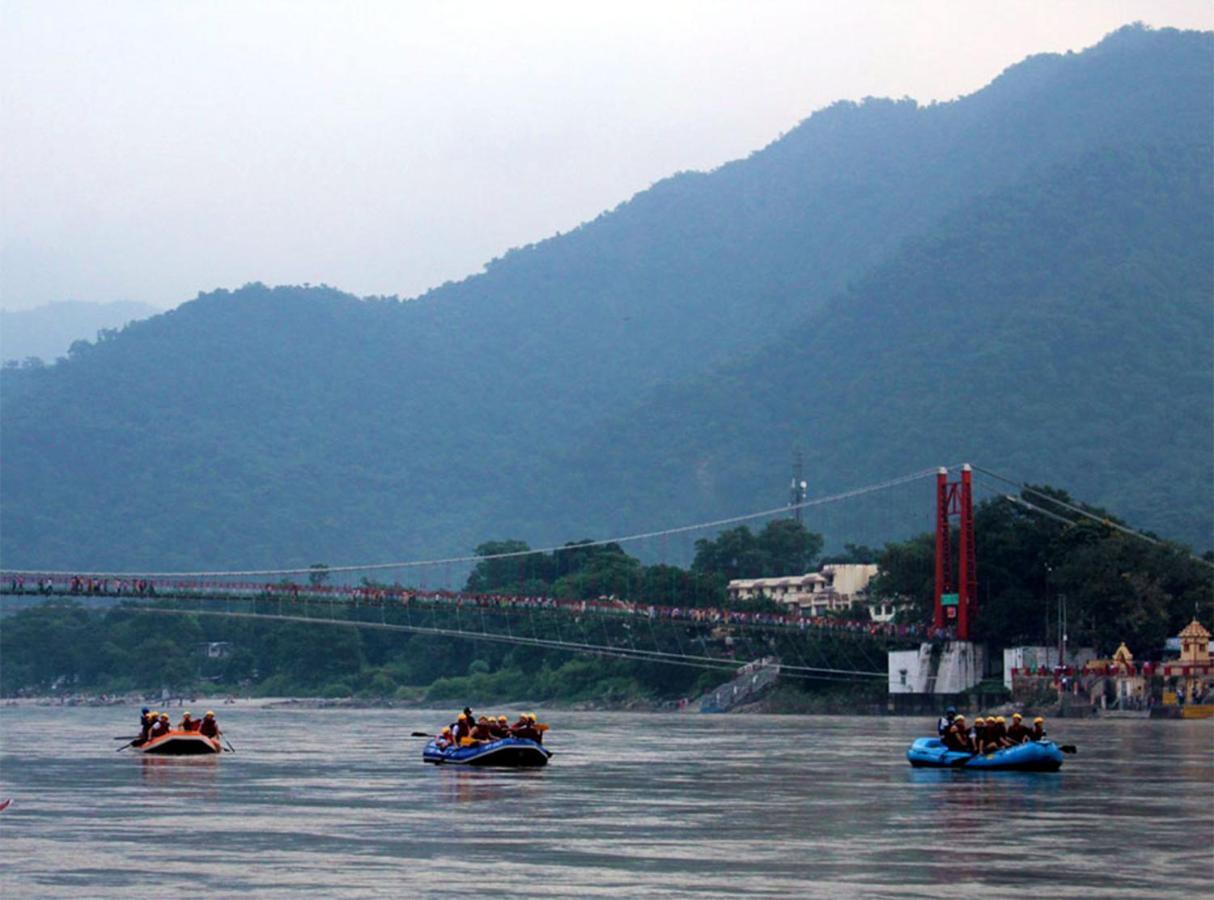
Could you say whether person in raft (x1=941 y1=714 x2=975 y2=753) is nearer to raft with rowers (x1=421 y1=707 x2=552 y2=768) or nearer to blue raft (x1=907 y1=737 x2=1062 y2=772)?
blue raft (x1=907 y1=737 x2=1062 y2=772)

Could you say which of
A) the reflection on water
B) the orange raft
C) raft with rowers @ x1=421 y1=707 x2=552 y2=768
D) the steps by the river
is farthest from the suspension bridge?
raft with rowers @ x1=421 y1=707 x2=552 y2=768

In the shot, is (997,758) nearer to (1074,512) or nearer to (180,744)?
(180,744)

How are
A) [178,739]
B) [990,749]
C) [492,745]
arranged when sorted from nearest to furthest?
[990,749] → [492,745] → [178,739]

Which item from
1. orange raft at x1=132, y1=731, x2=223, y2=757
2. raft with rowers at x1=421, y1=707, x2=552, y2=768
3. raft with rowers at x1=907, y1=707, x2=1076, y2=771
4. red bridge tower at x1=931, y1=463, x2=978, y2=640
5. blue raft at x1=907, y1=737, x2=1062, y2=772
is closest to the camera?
blue raft at x1=907, y1=737, x2=1062, y2=772

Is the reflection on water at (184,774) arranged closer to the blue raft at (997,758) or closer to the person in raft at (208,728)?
the person in raft at (208,728)

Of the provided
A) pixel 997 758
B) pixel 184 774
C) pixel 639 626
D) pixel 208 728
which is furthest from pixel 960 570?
pixel 184 774

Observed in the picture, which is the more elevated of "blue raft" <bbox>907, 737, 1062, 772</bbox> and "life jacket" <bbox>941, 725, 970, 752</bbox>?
"life jacket" <bbox>941, 725, 970, 752</bbox>

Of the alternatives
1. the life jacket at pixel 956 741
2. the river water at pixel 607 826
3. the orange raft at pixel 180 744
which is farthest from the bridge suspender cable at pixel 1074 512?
the life jacket at pixel 956 741
